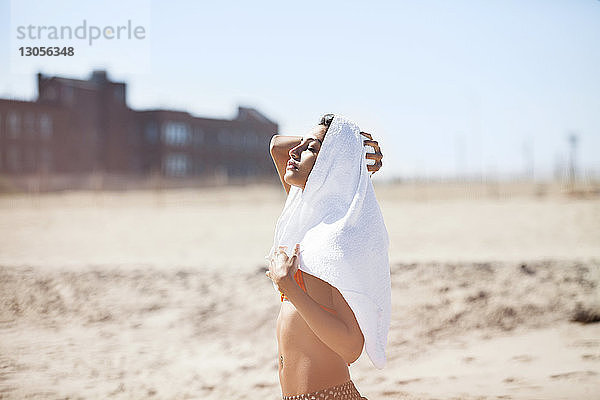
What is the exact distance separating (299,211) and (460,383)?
3.56 metres

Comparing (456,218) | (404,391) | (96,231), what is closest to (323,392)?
(404,391)

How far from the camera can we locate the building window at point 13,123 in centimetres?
3100

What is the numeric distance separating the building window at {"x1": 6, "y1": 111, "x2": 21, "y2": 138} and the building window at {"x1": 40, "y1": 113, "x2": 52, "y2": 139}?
1325 millimetres

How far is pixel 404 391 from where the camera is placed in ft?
15.8

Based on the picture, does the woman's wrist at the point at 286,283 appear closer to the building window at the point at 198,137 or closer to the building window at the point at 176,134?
the building window at the point at 176,134

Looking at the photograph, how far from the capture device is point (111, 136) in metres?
35.3

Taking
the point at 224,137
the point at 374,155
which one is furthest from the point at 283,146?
the point at 224,137

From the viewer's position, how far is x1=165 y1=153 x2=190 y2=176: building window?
122ft

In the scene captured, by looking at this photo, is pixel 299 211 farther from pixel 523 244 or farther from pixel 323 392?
pixel 523 244

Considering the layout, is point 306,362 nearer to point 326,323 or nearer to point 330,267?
point 326,323

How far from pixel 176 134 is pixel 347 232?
36.5m

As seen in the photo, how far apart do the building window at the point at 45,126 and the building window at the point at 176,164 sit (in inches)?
292

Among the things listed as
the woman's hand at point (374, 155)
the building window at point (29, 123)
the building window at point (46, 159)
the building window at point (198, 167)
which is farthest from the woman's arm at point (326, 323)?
the building window at point (198, 167)

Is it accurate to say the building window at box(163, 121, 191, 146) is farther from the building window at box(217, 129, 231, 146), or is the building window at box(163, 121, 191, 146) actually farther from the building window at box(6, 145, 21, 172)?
the building window at box(6, 145, 21, 172)
